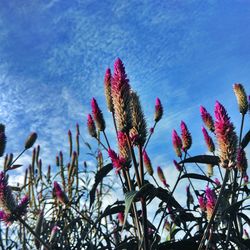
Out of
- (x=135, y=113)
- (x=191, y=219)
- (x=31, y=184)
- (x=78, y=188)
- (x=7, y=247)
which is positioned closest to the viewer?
(x=135, y=113)

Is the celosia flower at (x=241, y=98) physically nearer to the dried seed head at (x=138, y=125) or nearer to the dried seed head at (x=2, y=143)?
the dried seed head at (x=138, y=125)

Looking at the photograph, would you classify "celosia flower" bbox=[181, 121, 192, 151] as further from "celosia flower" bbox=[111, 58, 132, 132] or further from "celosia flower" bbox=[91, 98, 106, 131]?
"celosia flower" bbox=[111, 58, 132, 132]

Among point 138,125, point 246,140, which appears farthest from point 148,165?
point 138,125

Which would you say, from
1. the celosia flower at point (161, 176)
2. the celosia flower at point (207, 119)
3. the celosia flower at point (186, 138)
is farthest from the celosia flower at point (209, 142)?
the celosia flower at point (161, 176)

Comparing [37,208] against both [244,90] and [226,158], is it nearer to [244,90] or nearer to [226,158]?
[244,90]

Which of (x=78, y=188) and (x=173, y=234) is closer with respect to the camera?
(x=173, y=234)

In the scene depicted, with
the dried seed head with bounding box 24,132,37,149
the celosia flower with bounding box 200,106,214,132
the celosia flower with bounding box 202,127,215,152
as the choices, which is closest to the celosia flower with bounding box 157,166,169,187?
the celosia flower with bounding box 202,127,215,152

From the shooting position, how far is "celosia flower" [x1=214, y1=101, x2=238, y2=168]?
1083mm

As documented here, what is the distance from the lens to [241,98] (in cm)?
206

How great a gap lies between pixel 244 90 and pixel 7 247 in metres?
2.08

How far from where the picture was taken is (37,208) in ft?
10.7

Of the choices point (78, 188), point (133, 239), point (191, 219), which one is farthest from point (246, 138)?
point (78, 188)

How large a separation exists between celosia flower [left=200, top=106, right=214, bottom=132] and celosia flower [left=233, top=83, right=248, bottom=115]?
237mm

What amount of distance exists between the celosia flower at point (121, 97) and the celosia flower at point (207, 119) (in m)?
1.08
